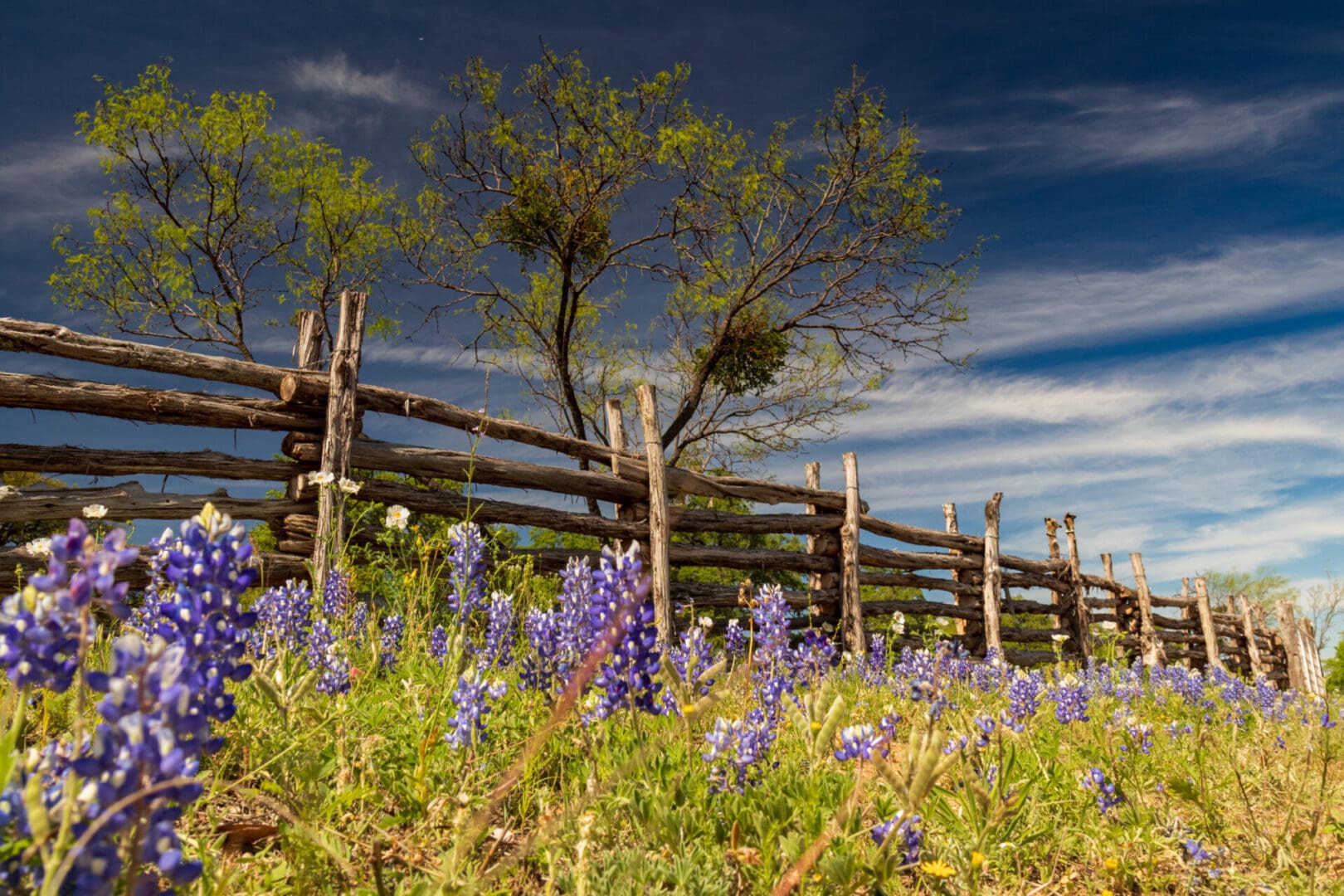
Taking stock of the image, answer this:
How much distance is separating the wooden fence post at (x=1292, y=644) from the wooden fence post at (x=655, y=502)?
18992 mm

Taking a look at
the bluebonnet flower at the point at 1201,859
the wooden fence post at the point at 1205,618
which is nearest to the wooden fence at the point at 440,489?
the bluebonnet flower at the point at 1201,859

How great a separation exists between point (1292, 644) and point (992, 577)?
1296 centimetres

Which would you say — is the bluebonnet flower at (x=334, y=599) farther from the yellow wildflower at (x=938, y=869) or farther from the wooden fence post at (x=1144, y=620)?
the wooden fence post at (x=1144, y=620)

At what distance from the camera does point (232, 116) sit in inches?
583

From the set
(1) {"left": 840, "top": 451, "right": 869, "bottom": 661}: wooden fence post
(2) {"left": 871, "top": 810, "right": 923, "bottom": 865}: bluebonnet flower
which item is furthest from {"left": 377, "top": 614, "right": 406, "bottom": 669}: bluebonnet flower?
(1) {"left": 840, "top": 451, "right": 869, "bottom": 661}: wooden fence post

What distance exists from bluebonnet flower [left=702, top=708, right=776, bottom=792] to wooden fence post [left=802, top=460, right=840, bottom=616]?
8.02 metres

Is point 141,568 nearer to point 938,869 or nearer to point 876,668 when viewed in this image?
point 876,668

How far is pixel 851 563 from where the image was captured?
33.6 ft

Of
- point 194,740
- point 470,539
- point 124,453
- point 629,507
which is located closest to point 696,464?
point 629,507

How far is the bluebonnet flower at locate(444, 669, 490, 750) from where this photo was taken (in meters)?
2.16

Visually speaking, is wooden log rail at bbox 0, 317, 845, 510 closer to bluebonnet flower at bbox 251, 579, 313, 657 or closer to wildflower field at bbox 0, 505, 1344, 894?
bluebonnet flower at bbox 251, 579, 313, 657

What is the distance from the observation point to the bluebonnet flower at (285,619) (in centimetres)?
318

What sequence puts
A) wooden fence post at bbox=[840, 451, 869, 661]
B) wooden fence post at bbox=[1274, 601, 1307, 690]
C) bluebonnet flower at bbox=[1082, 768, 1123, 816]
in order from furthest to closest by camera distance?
wooden fence post at bbox=[1274, 601, 1307, 690] < wooden fence post at bbox=[840, 451, 869, 661] < bluebonnet flower at bbox=[1082, 768, 1123, 816]

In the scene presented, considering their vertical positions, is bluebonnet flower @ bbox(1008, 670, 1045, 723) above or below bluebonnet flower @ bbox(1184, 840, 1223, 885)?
above
